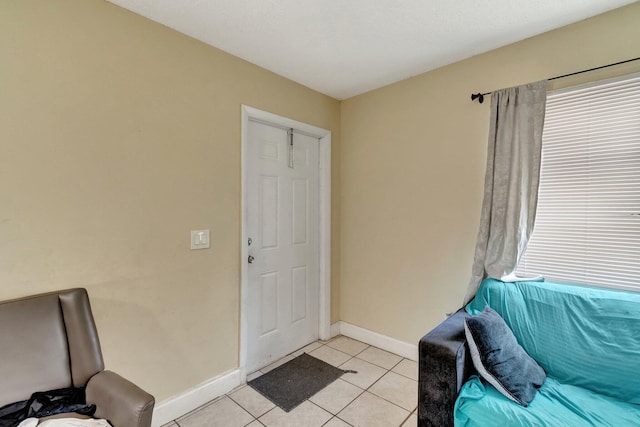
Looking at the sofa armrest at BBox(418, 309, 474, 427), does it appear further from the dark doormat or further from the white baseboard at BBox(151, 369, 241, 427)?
the white baseboard at BBox(151, 369, 241, 427)

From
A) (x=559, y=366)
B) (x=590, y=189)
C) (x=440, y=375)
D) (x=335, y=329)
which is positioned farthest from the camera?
(x=335, y=329)

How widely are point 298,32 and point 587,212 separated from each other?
2126 millimetres

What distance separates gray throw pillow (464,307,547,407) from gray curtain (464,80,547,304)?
0.55 meters

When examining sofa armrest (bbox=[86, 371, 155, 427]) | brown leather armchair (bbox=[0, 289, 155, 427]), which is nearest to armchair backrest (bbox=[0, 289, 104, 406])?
brown leather armchair (bbox=[0, 289, 155, 427])

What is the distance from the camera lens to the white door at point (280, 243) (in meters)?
2.39

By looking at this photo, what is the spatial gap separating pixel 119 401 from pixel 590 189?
8.68 ft

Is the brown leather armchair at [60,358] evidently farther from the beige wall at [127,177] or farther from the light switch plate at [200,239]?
the light switch plate at [200,239]

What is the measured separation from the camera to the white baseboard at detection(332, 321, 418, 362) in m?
2.53

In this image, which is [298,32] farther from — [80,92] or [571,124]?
[571,124]

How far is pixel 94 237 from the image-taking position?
1558 millimetres

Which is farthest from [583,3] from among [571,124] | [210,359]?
[210,359]

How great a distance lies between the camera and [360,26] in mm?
1825

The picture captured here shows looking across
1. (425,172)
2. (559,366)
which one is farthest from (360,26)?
(559,366)

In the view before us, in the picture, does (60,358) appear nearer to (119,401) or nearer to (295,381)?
(119,401)
